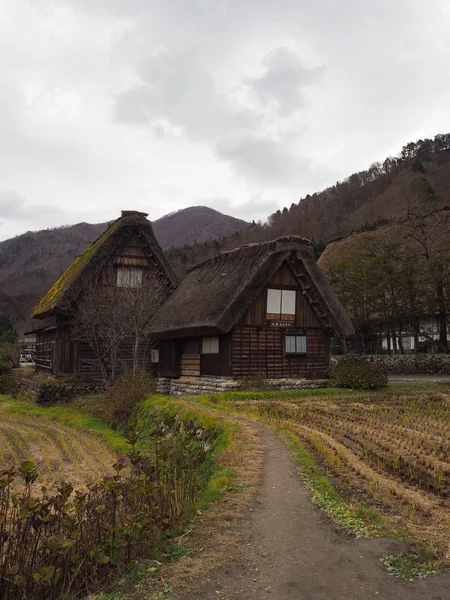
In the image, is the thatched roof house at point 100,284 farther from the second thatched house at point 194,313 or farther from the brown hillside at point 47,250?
the brown hillside at point 47,250

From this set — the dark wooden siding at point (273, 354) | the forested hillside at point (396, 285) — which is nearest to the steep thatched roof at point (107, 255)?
the dark wooden siding at point (273, 354)

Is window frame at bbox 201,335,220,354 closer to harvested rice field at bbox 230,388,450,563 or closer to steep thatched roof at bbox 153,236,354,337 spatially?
steep thatched roof at bbox 153,236,354,337

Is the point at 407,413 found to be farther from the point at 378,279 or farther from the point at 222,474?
the point at 378,279

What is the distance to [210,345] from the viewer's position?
21031 mm

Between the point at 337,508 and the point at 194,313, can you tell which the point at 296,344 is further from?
the point at 337,508

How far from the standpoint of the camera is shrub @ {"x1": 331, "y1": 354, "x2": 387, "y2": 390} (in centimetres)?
2039

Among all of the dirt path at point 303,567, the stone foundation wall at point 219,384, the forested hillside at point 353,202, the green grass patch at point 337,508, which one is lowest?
the dirt path at point 303,567

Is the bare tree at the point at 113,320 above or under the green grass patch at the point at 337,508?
above

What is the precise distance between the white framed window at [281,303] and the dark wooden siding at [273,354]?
2.19 ft

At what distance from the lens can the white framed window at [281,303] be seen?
21.2 m

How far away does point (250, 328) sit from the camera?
20.6 m

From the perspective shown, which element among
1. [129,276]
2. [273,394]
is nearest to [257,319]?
[273,394]

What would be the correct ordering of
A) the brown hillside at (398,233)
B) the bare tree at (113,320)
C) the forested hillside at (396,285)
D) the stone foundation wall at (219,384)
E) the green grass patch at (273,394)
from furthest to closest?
the brown hillside at (398,233)
the forested hillside at (396,285)
the bare tree at (113,320)
the stone foundation wall at (219,384)
the green grass patch at (273,394)

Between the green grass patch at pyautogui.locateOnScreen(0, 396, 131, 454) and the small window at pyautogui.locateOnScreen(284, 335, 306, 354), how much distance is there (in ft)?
27.9
